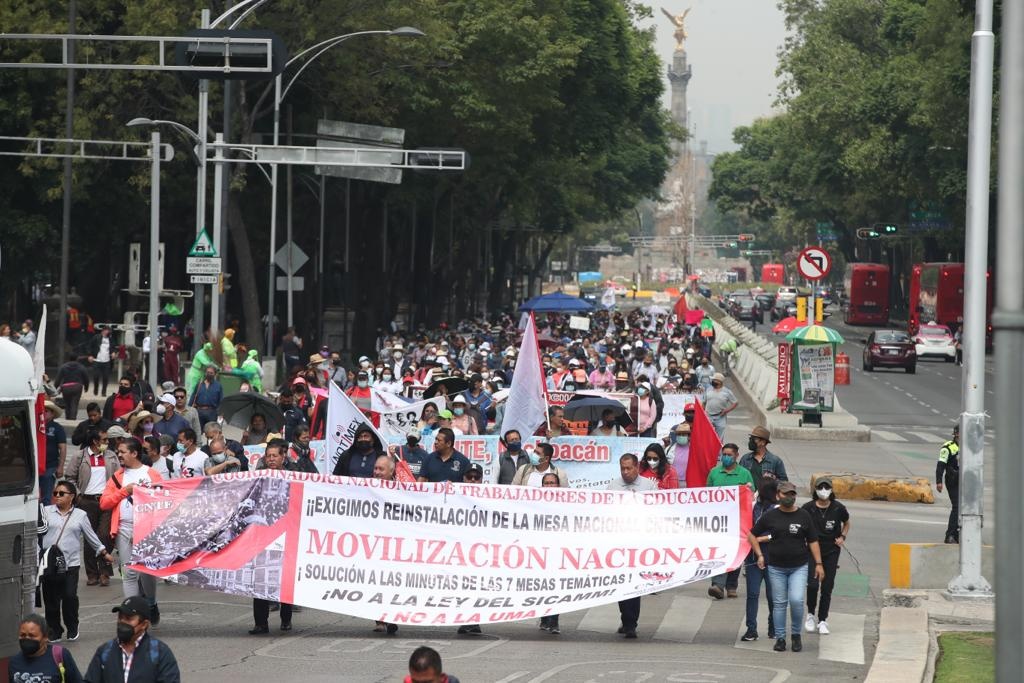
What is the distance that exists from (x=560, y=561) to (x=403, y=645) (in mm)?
1401

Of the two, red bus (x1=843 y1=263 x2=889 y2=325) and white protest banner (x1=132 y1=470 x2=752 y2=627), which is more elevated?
red bus (x1=843 y1=263 x2=889 y2=325)

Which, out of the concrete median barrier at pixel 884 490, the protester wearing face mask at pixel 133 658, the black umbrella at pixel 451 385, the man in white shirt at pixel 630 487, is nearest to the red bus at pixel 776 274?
the black umbrella at pixel 451 385

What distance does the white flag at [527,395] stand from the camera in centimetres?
2128

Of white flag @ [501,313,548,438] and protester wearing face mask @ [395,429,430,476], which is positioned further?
white flag @ [501,313,548,438]

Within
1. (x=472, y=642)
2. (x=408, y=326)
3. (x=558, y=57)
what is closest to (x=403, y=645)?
(x=472, y=642)

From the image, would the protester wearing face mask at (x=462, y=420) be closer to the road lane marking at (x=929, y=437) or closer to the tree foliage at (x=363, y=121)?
the road lane marking at (x=929, y=437)

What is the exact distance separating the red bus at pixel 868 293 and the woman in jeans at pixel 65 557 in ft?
274

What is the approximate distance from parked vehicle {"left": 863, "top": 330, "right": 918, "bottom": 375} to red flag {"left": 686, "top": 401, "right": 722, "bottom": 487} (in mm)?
43808

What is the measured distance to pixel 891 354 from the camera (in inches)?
2410

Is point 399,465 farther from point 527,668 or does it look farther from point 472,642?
point 527,668

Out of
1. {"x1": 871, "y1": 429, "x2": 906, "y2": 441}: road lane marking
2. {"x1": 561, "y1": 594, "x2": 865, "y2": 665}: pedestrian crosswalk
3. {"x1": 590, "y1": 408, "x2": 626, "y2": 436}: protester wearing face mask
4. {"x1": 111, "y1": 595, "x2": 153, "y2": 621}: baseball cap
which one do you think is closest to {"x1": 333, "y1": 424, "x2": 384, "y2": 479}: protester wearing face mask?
{"x1": 561, "y1": 594, "x2": 865, "y2": 665}: pedestrian crosswalk

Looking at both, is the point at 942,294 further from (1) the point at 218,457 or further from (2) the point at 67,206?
(1) the point at 218,457

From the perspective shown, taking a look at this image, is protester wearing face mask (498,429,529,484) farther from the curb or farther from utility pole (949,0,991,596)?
utility pole (949,0,991,596)

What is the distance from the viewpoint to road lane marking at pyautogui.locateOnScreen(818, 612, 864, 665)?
14562mm
